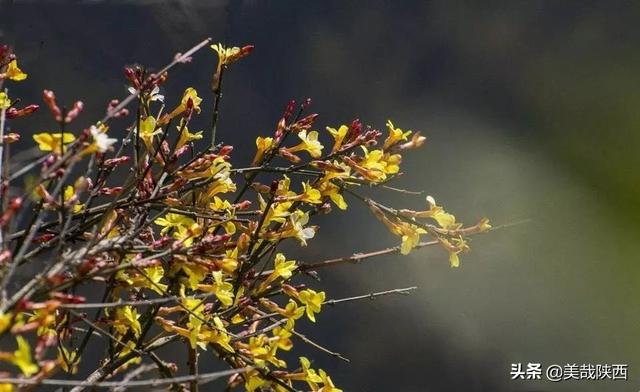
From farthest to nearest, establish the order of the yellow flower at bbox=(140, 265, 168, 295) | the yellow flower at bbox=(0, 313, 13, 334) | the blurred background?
1. the blurred background
2. the yellow flower at bbox=(140, 265, 168, 295)
3. the yellow flower at bbox=(0, 313, 13, 334)

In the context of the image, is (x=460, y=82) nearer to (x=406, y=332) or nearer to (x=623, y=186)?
(x=623, y=186)

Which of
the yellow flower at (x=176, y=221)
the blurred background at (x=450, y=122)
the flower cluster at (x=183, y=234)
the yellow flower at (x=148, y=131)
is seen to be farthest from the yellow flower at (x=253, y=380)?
the blurred background at (x=450, y=122)

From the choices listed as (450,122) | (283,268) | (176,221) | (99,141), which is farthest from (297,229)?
(450,122)

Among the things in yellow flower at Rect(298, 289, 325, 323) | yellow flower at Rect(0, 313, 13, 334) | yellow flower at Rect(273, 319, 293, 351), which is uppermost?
yellow flower at Rect(298, 289, 325, 323)

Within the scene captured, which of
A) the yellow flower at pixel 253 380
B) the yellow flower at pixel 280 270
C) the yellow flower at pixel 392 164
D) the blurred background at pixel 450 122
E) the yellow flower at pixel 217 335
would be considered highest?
the blurred background at pixel 450 122

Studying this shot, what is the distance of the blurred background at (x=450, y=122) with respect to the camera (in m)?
2.00

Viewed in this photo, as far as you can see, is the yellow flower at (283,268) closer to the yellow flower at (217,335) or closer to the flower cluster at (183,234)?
the flower cluster at (183,234)

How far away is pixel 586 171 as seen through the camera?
6.51 ft

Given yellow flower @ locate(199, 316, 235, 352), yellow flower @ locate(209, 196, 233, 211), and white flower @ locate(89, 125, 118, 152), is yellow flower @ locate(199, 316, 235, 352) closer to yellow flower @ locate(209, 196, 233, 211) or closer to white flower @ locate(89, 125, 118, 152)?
yellow flower @ locate(209, 196, 233, 211)

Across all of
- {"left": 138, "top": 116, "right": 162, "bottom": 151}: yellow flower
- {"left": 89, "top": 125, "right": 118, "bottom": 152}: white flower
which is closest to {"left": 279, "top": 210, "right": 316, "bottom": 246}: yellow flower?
{"left": 138, "top": 116, "right": 162, "bottom": 151}: yellow flower

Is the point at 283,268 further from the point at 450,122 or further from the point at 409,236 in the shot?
the point at 450,122

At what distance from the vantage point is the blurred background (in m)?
2.00

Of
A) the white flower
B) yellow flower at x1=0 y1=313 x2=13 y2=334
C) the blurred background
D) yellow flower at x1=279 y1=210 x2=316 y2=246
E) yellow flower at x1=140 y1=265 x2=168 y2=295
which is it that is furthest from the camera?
the blurred background

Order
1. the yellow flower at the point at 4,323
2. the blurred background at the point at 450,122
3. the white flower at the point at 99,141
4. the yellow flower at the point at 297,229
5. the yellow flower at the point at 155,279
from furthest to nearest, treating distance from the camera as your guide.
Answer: the blurred background at the point at 450,122, the yellow flower at the point at 297,229, the yellow flower at the point at 155,279, the white flower at the point at 99,141, the yellow flower at the point at 4,323
